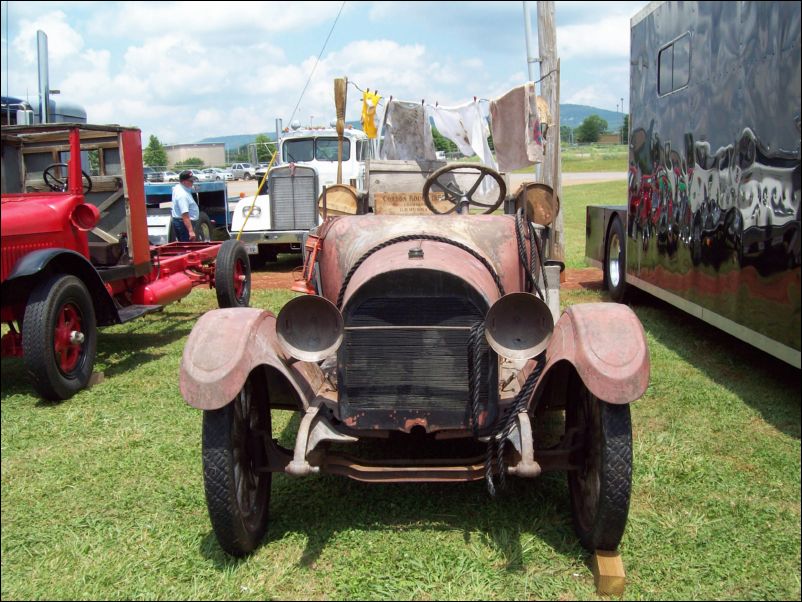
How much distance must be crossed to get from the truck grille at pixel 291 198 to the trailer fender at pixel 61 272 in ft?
19.3

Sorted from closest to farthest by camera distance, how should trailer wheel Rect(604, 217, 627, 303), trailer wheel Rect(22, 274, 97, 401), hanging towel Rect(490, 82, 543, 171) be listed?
trailer wheel Rect(22, 274, 97, 401) → hanging towel Rect(490, 82, 543, 171) → trailer wheel Rect(604, 217, 627, 303)

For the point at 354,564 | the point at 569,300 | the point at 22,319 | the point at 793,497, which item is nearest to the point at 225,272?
the point at 22,319

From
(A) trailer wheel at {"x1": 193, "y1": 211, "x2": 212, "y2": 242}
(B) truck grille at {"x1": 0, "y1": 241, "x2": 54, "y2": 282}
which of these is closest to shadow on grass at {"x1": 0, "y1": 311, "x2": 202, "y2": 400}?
(B) truck grille at {"x1": 0, "y1": 241, "x2": 54, "y2": 282}

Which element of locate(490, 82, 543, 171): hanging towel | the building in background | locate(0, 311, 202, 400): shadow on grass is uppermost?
locate(490, 82, 543, 171): hanging towel

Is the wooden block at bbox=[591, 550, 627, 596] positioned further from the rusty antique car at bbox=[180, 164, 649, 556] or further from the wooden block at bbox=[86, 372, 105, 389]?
the wooden block at bbox=[86, 372, 105, 389]

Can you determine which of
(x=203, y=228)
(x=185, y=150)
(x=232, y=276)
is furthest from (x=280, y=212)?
(x=185, y=150)

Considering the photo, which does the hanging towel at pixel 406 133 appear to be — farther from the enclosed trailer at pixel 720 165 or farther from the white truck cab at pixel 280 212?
the enclosed trailer at pixel 720 165

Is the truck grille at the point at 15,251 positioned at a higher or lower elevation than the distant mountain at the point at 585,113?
lower

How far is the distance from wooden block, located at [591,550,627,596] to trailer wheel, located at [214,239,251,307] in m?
5.71

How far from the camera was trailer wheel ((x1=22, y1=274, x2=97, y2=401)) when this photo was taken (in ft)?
15.4

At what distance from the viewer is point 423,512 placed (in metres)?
3.49

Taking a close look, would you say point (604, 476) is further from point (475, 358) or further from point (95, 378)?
point (95, 378)

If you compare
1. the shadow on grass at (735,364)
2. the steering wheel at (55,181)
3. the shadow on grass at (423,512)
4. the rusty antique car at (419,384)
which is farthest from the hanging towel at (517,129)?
the shadow on grass at (423,512)

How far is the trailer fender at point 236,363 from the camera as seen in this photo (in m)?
2.91
